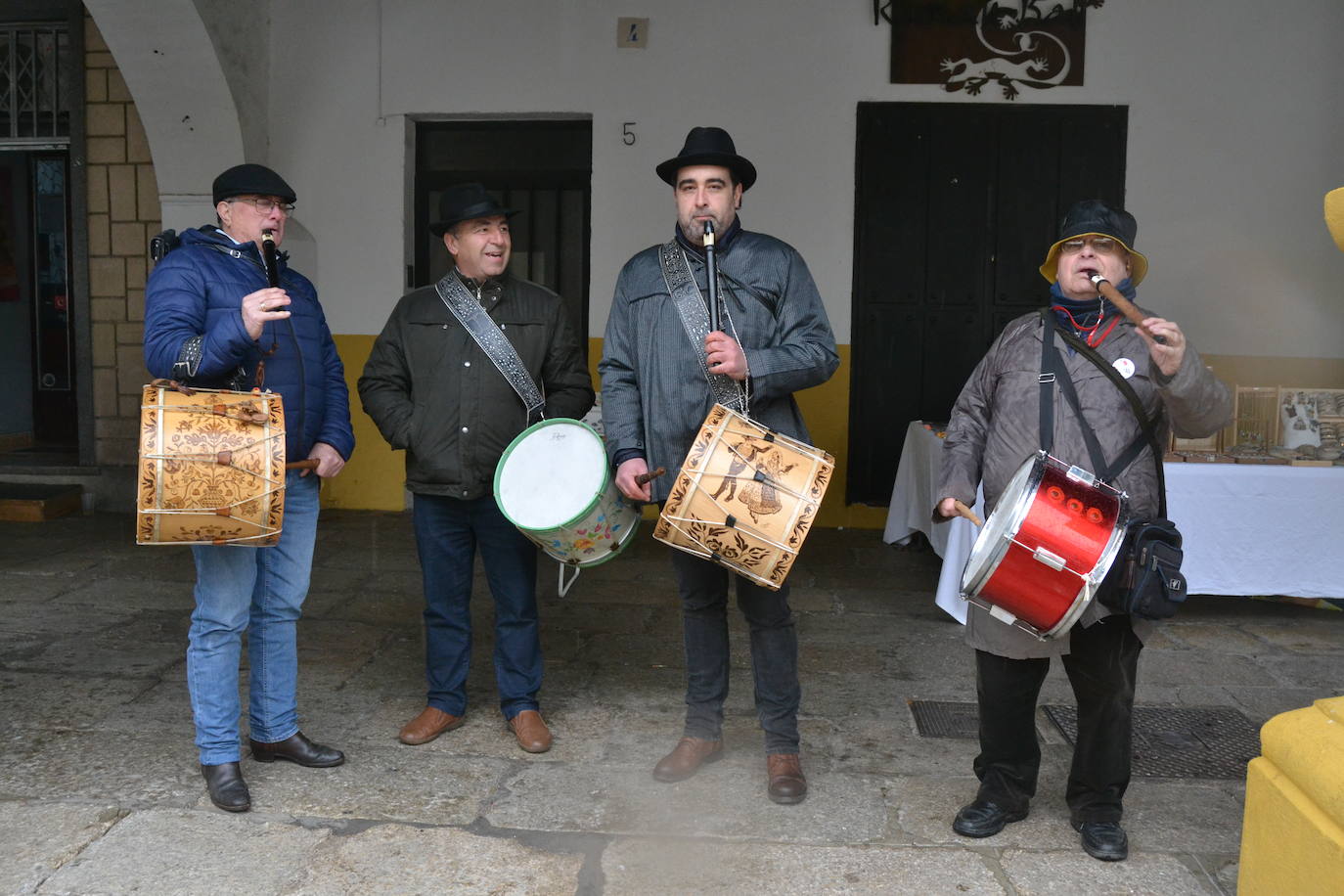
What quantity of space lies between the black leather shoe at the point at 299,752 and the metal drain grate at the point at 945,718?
1724mm

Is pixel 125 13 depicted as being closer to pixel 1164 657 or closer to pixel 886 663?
pixel 886 663

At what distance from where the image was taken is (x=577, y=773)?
3.29 meters

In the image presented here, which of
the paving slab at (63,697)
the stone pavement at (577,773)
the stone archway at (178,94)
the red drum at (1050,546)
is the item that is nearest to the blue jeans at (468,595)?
the stone pavement at (577,773)

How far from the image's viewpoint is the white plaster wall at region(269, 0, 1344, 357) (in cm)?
659

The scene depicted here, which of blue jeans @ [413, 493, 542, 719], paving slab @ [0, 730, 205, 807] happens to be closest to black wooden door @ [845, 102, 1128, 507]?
blue jeans @ [413, 493, 542, 719]

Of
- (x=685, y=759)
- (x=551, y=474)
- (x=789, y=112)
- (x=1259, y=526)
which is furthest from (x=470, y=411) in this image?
(x=789, y=112)

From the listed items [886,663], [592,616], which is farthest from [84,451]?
[886,663]

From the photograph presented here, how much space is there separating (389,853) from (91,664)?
1.95 meters

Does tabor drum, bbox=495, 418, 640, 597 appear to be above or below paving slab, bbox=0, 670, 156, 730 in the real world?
above

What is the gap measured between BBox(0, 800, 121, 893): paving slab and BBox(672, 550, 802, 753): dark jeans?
4.95ft

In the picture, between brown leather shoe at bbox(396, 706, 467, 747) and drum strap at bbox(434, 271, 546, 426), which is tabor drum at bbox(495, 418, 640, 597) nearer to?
drum strap at bbox(434, 271, 546, 426)

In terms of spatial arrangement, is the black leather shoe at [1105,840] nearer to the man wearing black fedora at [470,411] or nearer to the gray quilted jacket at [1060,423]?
the gray quilted jacket at [1060,423]

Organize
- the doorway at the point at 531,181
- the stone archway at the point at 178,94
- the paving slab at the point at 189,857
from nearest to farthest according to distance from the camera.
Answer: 1. the paving slab at the point at 189,857
2. the stone archway at the point at 178,94
3. the doorway at the point at 531,181

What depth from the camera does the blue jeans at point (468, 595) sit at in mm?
3480
